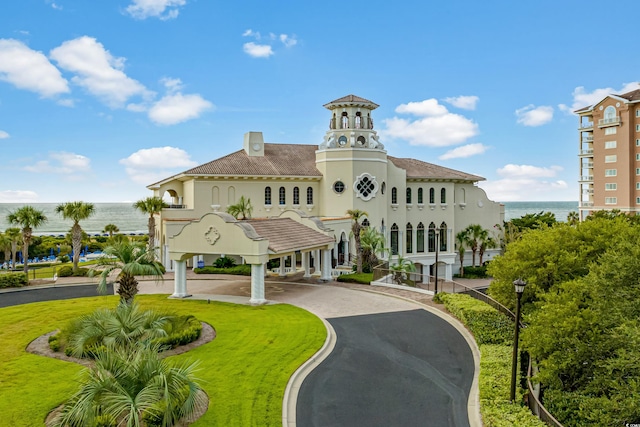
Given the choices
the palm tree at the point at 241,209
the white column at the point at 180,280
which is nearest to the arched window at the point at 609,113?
the palm tree at the point at 241,209

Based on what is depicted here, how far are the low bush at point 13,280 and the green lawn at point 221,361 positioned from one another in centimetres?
868

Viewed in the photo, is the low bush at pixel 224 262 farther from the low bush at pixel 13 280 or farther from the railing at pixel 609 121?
the railing at pixel 609 121

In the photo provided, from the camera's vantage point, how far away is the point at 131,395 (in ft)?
34.8

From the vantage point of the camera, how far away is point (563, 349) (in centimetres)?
1394

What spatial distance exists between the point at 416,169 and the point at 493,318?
31.4m

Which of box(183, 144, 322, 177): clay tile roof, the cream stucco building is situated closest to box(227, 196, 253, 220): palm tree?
the cream stucco building

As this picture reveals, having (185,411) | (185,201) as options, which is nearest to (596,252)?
(185,411)

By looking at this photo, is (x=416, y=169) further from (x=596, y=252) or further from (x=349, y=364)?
(x=349, y=364)

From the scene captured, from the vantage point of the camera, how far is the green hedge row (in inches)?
450

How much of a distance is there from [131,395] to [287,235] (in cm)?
1941

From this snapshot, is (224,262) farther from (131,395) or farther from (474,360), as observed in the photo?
(131,395)

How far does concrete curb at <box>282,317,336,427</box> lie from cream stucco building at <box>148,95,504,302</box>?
16193 millimetres

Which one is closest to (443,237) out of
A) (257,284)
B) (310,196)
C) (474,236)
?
(474,236)

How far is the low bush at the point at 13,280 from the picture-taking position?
3250 centimetres
